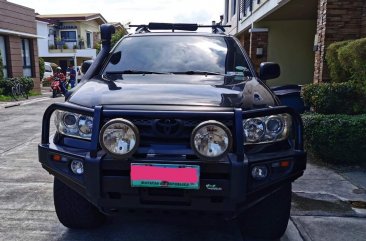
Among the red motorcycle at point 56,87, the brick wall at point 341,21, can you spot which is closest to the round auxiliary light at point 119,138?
the brick wall at point 341,21

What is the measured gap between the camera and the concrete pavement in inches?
125

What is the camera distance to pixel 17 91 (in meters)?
15.3

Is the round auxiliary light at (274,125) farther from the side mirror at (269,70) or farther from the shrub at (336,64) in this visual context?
the shrub at (336,64)

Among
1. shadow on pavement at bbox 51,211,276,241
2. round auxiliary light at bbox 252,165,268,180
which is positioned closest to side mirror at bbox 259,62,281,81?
shadow on pavement at bbox 51,211,276,241

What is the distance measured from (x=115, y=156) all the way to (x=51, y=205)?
177 centimetres

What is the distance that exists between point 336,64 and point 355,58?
35.0 inches

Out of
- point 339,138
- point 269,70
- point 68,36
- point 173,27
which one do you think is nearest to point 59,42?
point 68,36

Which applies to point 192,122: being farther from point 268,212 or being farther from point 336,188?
point 336,188

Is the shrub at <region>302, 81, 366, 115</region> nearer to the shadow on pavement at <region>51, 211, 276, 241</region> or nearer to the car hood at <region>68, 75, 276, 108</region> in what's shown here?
the car hood at <region>68, 75, 276, 108</region>

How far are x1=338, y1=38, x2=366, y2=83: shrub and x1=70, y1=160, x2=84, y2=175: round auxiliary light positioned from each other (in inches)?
173

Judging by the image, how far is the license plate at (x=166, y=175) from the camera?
238 cm

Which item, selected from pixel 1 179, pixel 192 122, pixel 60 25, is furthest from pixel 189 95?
pixel 60 25

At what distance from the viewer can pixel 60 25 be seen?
38.2 metres

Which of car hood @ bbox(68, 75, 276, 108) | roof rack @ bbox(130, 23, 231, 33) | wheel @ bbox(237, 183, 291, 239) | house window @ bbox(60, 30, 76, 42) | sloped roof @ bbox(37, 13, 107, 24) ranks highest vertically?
sloped roof @ bbox(37, 13, 107, 24)
